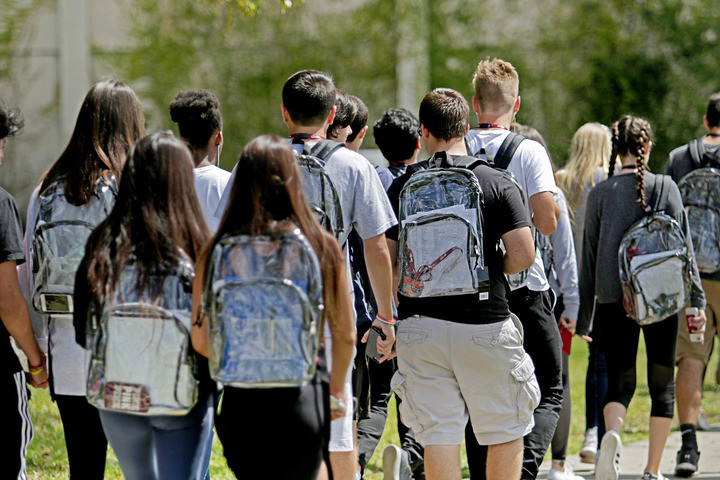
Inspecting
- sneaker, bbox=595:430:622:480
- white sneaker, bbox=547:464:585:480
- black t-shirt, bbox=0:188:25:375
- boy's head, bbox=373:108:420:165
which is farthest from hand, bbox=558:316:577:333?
black t-shirt, bbox=0:188:25:375

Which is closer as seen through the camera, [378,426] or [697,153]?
[378,426]

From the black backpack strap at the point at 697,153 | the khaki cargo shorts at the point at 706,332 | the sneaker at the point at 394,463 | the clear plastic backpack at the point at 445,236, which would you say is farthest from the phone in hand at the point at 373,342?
the black backpack strap at the point at 697,153

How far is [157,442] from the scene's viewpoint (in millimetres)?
3156

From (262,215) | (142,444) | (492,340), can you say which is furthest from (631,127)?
(142,444)

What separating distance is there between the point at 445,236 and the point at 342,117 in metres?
1.22

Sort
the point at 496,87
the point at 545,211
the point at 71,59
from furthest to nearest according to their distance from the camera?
the point at 71,59, the point at 496,87, the point at 545,211

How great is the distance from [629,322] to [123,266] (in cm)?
333

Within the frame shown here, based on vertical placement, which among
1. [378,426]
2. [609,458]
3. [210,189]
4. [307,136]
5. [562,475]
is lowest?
[562,475]

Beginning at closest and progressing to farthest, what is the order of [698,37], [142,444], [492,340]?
[142,444]
[492,340]
[698,37]

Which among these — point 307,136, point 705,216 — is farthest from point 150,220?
point 705,216

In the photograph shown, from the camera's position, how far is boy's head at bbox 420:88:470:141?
13.7 feet

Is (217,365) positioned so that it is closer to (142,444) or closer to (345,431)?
(142,444)

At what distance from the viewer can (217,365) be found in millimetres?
2936

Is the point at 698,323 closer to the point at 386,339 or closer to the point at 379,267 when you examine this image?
the point at 386,339
